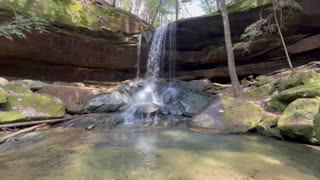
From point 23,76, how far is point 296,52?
12.9 m

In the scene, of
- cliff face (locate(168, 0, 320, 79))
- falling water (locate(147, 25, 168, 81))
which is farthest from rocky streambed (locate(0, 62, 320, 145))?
falling water (locate(147, 25, 168, 81))

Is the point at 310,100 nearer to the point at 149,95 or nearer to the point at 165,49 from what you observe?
the point at 149,95

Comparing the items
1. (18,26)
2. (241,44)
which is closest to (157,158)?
(18,26)

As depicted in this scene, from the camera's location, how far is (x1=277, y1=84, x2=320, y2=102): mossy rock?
7129 millimetres

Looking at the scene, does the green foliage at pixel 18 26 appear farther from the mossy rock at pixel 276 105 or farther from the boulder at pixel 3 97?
the mossy rock at pixel 276 105

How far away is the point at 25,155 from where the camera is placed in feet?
17.5

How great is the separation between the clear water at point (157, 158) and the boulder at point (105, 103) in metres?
2.68

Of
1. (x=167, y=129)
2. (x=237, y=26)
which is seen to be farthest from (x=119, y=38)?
(x=167, y=129)

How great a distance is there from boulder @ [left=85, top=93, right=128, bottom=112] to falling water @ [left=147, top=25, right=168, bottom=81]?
4820mm

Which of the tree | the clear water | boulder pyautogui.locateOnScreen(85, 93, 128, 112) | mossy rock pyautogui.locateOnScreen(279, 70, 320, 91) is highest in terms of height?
the tree

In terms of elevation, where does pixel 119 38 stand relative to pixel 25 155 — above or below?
above

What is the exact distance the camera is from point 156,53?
1491 centimetres

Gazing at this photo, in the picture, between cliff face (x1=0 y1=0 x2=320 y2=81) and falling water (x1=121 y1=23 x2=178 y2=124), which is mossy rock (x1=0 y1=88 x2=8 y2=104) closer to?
cliff face (x1=0 y1=0 x2=320 y2=81)

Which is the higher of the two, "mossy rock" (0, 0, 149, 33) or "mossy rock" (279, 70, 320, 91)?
"mossy rock" (0, 0, 149, 33)
